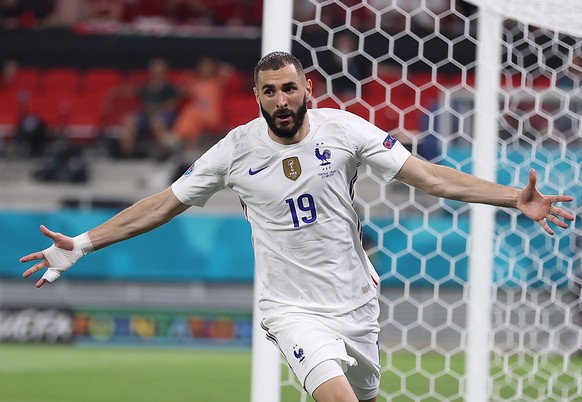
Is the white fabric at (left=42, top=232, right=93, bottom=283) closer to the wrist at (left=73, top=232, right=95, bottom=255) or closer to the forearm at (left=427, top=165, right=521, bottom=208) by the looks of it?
the wrist at (left=73, top=232, right=95, bottom=255)

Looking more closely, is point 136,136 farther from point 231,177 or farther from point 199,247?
point 231,177

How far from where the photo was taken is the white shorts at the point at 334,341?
4.28 m

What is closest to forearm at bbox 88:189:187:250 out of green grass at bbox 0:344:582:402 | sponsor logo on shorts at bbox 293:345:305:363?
sponsor logo on shorts at bbox 293:345:305:363

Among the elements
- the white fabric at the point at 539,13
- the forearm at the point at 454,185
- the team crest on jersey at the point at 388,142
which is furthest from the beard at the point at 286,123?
the white fabric at the point at 539,13

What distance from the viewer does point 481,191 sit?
4.25 m

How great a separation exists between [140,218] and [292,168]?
0.67m

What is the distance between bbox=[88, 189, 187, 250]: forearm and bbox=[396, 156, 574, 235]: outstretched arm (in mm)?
940

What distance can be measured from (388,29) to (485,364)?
9068mm

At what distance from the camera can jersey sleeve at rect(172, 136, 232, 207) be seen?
4.52m

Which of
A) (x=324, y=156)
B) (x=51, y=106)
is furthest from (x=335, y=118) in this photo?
(x=51, y=106)

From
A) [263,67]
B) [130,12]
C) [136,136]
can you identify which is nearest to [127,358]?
[136,136]

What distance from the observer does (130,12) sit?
17.3 metres

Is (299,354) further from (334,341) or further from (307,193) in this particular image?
(307,193)

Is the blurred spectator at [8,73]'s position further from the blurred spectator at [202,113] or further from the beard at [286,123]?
the beard at [286,123]
